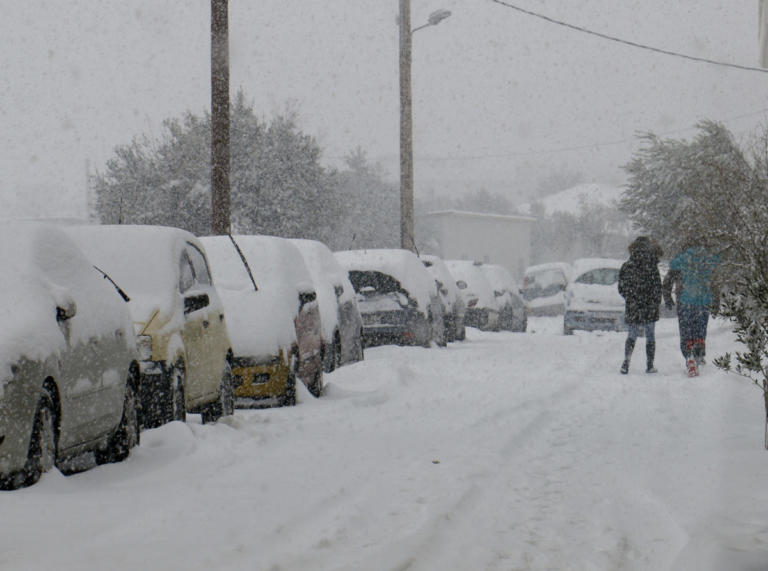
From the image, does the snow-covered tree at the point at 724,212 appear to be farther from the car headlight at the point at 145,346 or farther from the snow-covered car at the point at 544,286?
the car headlight at the point at 145,346

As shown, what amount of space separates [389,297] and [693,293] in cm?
491

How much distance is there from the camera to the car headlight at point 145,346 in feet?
26.9

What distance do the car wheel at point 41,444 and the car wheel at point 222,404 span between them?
3457mm

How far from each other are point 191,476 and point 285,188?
31.9m

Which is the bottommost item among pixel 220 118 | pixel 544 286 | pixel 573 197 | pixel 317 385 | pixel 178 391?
pixel 317 385

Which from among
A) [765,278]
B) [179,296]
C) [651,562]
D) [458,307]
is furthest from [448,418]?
[458,307]

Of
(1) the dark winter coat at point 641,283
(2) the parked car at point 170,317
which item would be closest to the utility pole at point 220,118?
(2) the parked car at point 170,317

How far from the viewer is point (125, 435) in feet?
24.2

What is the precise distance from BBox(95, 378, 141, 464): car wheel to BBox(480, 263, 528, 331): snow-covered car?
19982 mm

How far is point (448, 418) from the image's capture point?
9734mm

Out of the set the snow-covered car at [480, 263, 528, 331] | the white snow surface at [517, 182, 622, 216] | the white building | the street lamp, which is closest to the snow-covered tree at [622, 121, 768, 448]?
the snow-covered car at [480, 263, 528, 331]

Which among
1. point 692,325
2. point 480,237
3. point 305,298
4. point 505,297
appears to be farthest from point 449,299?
point 480,237

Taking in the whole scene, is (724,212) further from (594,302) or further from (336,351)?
(594,302)

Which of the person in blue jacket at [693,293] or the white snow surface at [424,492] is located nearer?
the white snow surface at [424,492]
